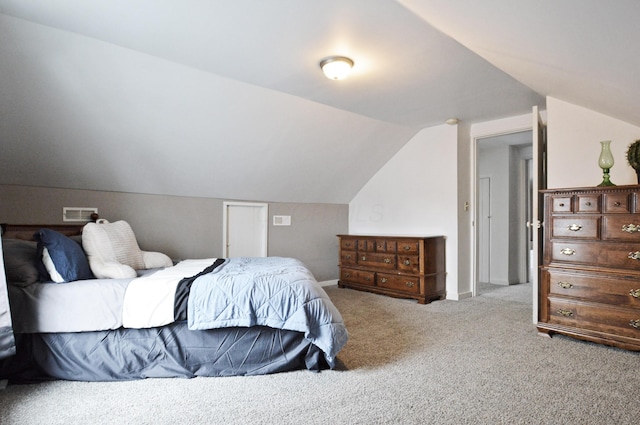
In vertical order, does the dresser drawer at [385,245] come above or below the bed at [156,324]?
above

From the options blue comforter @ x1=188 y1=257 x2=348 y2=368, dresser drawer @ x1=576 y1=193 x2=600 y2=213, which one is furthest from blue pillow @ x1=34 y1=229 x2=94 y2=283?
dresser drawer @ x1=576 y1=193 x2=600 y2=213

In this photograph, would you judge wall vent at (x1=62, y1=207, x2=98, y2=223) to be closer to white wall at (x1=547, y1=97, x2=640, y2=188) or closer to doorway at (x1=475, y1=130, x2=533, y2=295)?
white wall at (x1=547, y1=97, x2=640, y2=188)

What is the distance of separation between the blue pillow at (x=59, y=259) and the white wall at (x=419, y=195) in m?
3.81

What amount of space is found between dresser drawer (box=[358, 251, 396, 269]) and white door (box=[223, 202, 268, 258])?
1286 mm

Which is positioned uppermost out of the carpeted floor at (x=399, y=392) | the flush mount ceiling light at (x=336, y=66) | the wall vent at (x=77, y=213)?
the flush mount ceiling light at (x=336, y=66)

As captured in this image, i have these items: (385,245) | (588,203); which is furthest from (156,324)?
(588,203)

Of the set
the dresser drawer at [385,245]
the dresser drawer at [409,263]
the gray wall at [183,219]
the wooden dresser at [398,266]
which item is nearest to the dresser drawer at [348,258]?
the wooden dresser at [398,266]

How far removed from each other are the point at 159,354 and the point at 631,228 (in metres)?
3.33

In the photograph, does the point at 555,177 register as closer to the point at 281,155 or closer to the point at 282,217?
the point at 281,155

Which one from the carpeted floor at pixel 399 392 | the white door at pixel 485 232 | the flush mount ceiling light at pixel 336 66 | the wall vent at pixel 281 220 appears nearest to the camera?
the carpeted floor at pixel 399 392

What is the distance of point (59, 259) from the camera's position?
2361mm

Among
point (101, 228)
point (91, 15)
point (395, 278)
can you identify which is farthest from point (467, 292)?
point (91, 15)

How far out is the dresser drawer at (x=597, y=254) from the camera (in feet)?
9.00

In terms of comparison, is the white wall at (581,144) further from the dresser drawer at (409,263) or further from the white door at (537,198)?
the dresser drawer at (409,263)
